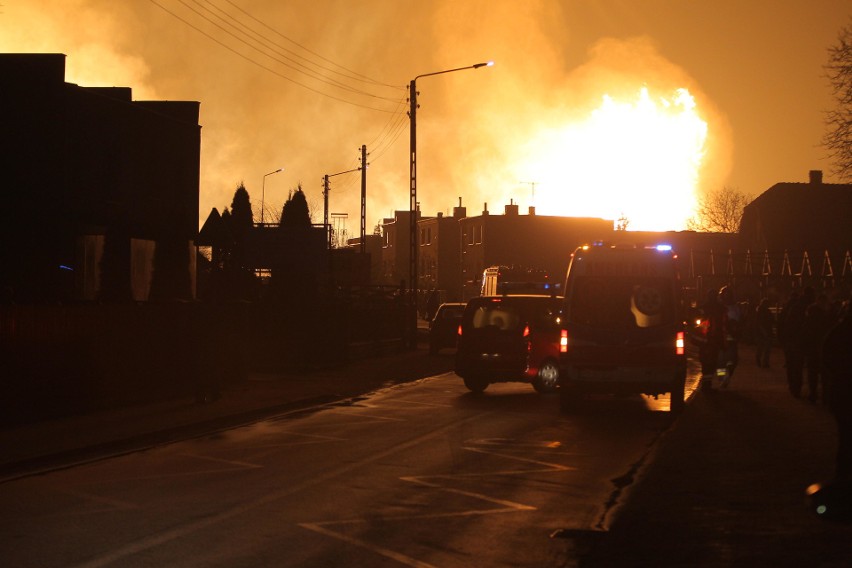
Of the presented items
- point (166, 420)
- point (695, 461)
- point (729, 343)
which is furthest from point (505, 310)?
point (695, 461)

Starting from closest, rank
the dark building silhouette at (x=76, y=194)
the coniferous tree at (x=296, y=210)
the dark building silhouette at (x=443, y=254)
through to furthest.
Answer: the dark building silhouette at (x=76, y=194) < the coniferous tree at (x=296, y=210) < the dark building silhouette at (x=443, y=254)

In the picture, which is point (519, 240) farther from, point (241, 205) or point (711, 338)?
point (711, 338)

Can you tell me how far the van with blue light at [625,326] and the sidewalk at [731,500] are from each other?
0.93 m

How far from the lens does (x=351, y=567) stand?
7887 mm

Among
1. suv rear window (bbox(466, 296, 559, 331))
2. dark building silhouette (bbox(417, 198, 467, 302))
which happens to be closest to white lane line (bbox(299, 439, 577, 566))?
suv rear window (bbox(466, 296, 559, 331))

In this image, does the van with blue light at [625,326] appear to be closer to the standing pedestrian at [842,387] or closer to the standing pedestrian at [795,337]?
the standing pedestrian at [795,337]

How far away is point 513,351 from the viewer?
23.0m

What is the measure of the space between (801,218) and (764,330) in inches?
2549

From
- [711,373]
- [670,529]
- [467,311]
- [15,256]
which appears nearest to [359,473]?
Result: [670,529]

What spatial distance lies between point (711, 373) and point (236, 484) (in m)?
14.3

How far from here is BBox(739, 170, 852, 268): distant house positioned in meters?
90.9

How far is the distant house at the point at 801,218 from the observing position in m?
90.9

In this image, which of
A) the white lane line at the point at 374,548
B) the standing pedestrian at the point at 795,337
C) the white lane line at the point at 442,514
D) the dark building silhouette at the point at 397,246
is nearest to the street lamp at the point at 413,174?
the standing pedestrian at the point at 795,337

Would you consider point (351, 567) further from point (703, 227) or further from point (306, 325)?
point (703, 227)
